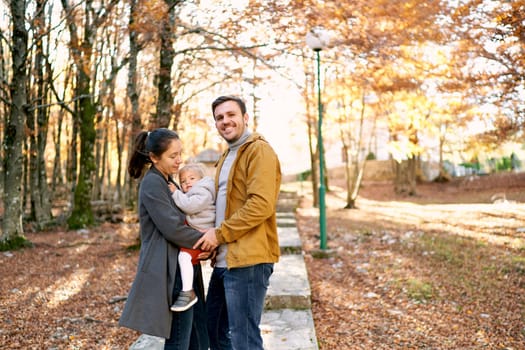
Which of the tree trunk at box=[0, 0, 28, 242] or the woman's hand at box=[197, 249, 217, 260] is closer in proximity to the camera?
the woman's hand at box=[197, 249, 217, 260]

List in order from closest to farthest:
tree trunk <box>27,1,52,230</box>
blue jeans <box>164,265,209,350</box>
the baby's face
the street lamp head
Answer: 1. blue jeans <box>164,265,209,350</box>
2. the baby's face
3. the street lamp head
4. tree trunk <box>27,1,52,230</box>

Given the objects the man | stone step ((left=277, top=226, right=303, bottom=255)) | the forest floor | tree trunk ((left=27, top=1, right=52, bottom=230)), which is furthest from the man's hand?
tree trunk ((left=27, top=1, right=52, bottom=230))

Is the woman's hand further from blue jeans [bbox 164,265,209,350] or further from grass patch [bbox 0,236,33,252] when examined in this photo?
grass patch [bbox 0,236,33,252]

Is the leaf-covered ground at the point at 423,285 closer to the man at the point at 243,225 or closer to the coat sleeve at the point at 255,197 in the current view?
the man at the point at 243,225

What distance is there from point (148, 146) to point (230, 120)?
1.74 feet

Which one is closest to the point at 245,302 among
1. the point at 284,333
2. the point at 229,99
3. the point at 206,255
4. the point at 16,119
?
the point at 206,255

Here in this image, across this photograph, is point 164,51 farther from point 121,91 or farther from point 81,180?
point 121,91

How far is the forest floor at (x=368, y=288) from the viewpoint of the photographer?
427cm

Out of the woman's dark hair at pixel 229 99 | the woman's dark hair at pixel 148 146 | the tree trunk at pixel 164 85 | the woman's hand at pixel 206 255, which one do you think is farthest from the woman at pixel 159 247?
the tree trunk at pixel 164 85

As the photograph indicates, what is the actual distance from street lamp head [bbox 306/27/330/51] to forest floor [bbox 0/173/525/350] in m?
3.63

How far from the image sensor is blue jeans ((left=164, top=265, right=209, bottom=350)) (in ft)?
8.23

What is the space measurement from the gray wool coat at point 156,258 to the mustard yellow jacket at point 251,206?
0.77 feet

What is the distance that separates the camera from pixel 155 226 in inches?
100

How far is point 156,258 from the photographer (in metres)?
2.47
